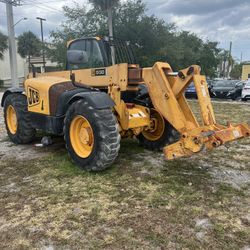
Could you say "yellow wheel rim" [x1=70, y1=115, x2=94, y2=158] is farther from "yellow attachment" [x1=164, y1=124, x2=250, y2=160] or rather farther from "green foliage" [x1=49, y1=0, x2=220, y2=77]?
"green foliage" [x1=49, y1=0, x2=220, y2=77]

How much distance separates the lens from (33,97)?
6.14 metres

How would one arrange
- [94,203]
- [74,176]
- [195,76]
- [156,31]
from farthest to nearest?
[156,31], [74,176], [195,76], [94,203]

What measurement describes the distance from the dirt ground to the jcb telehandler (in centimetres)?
47

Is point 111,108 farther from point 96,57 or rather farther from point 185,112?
point 96,57

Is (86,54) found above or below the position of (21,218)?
above

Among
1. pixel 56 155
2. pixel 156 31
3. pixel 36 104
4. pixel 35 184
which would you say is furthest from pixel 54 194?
pixel 156 31

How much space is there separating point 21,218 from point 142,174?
198 centimetres

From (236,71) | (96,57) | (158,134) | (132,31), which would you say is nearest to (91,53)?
(96,57)

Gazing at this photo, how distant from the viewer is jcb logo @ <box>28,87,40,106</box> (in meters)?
6.00

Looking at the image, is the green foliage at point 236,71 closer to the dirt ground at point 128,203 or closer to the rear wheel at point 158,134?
the rear wheel at point 158,134

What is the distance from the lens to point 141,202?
3.99 m

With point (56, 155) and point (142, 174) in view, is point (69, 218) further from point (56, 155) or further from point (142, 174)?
point (56, 155)

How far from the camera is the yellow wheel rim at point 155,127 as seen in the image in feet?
A: 19.6

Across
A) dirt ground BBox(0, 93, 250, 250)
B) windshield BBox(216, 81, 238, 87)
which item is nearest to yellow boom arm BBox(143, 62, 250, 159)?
dirt ground BBox(0, 93, 250, 250)
